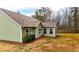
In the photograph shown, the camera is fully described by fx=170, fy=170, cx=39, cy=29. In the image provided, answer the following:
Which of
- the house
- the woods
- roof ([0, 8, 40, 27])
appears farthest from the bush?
the woods

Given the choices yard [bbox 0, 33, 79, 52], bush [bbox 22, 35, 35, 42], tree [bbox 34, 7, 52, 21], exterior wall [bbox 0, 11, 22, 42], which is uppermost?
tree [bbox 34, 7, 52, 21]

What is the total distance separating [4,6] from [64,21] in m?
0.96

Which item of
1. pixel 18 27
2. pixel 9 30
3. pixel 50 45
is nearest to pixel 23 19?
pixel 18 27

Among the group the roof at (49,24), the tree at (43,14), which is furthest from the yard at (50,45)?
the tree at (43,14)

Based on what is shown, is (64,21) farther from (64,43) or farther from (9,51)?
(9,51)

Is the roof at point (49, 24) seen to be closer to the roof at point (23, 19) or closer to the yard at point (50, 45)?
the roof at point (23, 19)

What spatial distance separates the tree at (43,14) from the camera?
2.65 m

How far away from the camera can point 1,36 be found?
8.54 ft

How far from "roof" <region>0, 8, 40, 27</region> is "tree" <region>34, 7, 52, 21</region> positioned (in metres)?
0.08

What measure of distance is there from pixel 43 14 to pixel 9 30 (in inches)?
22.9

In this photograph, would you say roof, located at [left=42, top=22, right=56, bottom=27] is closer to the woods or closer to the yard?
the woods

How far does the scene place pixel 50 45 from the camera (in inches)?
104

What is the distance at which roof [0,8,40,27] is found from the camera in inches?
102
